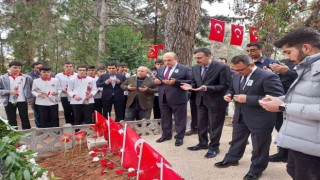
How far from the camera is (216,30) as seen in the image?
30.6 feet

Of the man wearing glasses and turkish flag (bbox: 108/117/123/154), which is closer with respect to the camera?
the man wearing glasses

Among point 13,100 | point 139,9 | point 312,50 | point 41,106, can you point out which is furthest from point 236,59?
point 139,9

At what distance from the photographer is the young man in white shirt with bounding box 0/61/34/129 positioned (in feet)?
18.5

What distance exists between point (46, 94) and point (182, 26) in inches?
121

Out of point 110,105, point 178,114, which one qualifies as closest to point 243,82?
point 178,114

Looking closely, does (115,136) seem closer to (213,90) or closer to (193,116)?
(213,90)

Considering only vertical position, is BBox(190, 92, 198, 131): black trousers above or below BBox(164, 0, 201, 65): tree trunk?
below

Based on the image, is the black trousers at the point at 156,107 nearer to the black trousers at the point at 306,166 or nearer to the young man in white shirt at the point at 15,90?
the young man in white shirt at the point at 15,90

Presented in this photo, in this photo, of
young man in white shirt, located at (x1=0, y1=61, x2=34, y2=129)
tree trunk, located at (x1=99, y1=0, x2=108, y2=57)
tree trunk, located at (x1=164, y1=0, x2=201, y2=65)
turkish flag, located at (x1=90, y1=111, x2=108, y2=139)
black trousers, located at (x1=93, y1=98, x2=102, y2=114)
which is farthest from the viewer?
tree trunk, located at (x1=99, y1=0, x2=108, y2=57)

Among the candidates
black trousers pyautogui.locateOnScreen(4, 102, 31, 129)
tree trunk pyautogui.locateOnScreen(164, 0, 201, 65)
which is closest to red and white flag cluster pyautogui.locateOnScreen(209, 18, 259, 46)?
tree trunk pyautogui.locateOnScreen(164, 0, 201, 65)

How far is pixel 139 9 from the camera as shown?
19.0 metres

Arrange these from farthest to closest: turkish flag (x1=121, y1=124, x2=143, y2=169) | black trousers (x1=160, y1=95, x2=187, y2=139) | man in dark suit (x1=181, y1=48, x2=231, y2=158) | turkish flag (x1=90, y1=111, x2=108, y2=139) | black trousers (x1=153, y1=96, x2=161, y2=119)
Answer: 1. black trousers (x1=153, y1=96, x2=161, y2=119)
2. black trousers (x1=160, y1=95, x2=187, y2=139)
3. turkish flag (x1=90, y1=111, x2=108, y2=139)
4. man in dark suit (x1=181, y1=48, x2=231, y2=158)
5. turkish flag (x1=121, y1=124, x2=143, y2=169)

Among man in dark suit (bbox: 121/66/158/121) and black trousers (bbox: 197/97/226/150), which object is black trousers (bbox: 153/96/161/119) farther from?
black trousers (bbox: 197/97/226/150)

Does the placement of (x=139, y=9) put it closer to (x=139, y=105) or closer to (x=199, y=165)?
(x=139, y=105)
